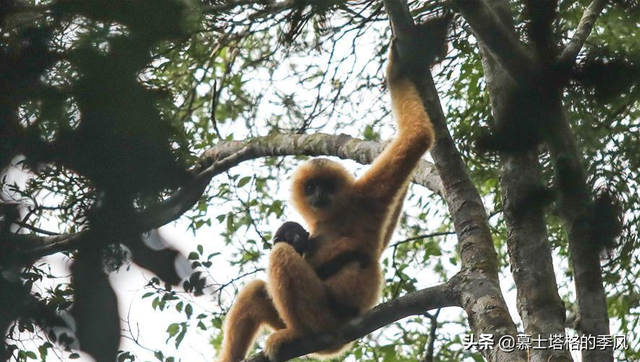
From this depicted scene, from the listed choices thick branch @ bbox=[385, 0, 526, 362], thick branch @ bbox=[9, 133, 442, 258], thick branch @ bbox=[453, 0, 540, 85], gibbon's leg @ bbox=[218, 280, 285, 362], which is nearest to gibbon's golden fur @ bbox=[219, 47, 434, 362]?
gibbon's leg @ bbox=[218, 280, 285, 362]

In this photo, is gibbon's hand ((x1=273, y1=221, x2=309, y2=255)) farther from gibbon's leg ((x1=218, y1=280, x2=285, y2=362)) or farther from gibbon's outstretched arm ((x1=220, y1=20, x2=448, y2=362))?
gibbon's leg ((x1=218, y1=280, x2=285, y2=362))

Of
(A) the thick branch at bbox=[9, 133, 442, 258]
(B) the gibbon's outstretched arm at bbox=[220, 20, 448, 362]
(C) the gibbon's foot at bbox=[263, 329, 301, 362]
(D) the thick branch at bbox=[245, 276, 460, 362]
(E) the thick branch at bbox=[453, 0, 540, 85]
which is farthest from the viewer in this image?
(A) the thick branch at bbox=[9, 133, 442, 258]

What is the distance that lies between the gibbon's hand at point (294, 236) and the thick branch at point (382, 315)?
101 cm

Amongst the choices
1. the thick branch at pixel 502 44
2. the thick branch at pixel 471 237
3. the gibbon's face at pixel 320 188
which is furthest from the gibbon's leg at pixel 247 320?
the thick branch at pixel 502 44

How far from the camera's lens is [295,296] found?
664 centimetres

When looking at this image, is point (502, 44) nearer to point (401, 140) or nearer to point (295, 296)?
point (401, 140)

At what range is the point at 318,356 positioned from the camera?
717 centimetres

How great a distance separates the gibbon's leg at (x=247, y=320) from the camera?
7211 millimetres

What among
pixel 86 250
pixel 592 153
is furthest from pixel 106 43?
pixel 592 153

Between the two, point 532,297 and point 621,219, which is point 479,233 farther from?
point 621,219

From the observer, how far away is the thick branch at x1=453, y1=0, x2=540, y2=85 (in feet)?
6.09

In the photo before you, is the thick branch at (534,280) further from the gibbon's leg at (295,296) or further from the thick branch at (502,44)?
the gibbon's leg at (295,296)

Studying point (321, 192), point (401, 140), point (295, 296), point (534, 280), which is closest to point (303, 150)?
point (321, 192)

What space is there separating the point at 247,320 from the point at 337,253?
3.69ft
